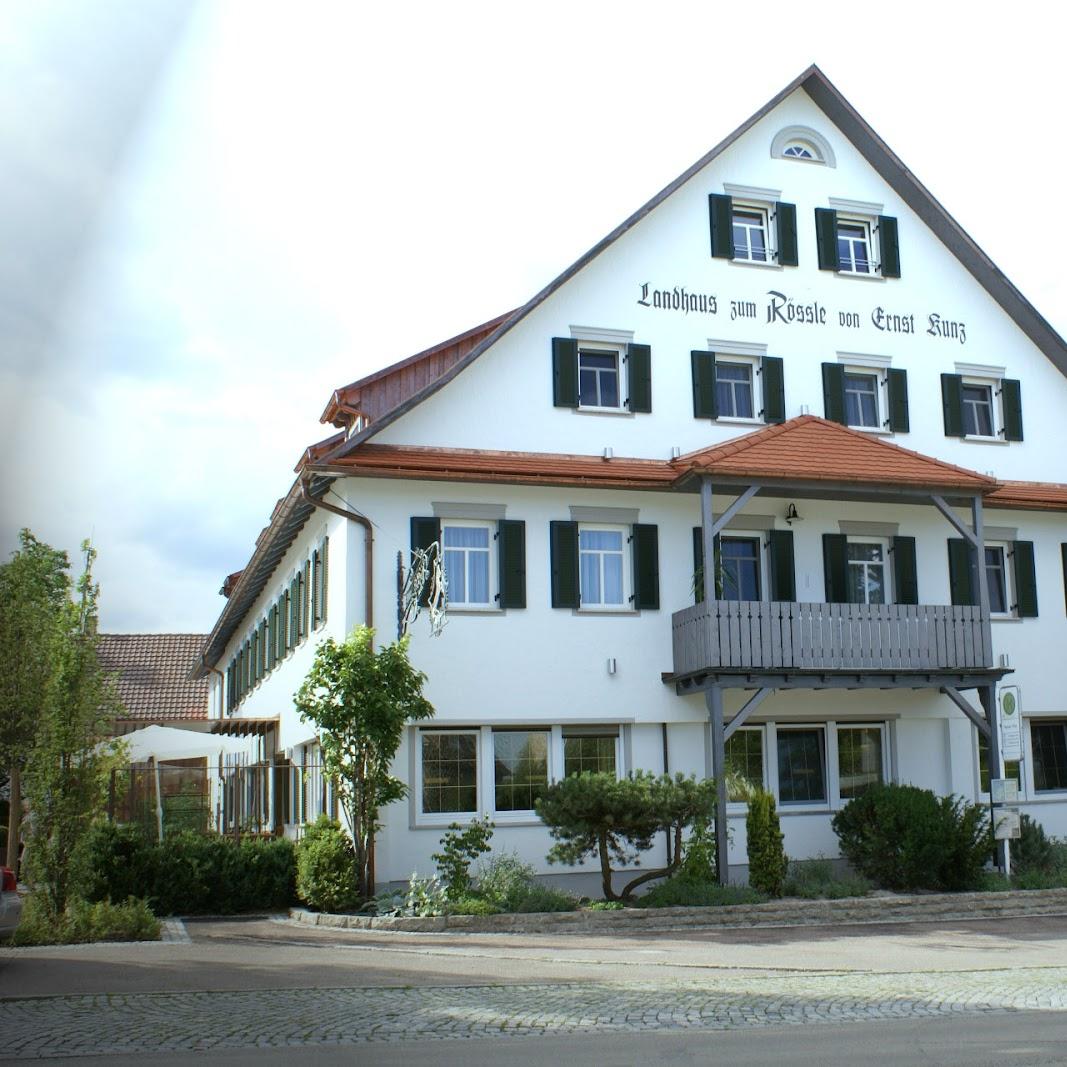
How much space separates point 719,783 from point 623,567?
3996 mm

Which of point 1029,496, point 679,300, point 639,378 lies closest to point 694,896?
point 639,378

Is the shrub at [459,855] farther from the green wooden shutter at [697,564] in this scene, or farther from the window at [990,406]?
the window at [990,406]

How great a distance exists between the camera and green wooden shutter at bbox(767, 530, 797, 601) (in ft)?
75.4

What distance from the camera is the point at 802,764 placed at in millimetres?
23234

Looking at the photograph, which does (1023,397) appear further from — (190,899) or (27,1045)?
(27,1045)

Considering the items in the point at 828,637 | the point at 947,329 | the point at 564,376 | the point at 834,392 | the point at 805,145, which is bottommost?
the point at 828,637

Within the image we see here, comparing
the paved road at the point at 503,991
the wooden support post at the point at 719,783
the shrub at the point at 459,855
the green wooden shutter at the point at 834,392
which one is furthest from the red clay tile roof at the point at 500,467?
the paved road at the point at 503,991

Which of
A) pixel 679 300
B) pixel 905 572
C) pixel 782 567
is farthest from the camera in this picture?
pixel 679 300

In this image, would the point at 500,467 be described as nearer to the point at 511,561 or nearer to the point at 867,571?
the point at 511,561

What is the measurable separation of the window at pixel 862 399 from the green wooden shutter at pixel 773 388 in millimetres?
1475

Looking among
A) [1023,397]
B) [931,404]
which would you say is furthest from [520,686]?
[1023,397]

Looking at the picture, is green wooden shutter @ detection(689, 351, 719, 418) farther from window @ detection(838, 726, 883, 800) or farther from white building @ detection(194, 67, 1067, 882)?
window @ detection(838, 726, 883, 800)

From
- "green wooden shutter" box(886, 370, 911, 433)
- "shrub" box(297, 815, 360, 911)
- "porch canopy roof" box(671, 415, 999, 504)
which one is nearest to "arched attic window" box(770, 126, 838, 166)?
"green wooden shutter" box(886, 370, 911, 433)

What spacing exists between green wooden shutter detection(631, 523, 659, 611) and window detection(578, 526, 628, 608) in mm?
270
